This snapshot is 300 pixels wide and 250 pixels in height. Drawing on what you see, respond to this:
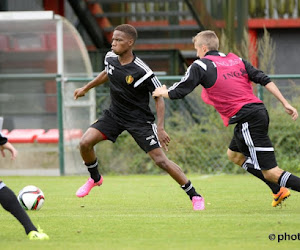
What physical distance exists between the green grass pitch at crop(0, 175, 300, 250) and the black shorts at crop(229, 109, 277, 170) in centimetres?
54

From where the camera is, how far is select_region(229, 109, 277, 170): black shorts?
26.1ft

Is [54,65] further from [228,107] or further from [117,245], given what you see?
[117,245]

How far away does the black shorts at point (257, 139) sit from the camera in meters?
7.95

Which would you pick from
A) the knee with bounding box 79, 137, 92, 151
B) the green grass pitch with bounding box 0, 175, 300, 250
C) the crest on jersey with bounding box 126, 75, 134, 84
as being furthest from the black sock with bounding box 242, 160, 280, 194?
the knee with bounding box 79, 137, 92, 151

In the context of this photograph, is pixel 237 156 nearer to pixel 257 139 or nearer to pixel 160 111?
pixel 257 139

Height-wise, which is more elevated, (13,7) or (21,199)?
(13,7)

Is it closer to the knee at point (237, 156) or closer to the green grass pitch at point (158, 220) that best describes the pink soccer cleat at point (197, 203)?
the green grass pitch at point (158, 220)

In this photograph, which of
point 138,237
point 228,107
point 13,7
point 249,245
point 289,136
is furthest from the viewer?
point 13,7

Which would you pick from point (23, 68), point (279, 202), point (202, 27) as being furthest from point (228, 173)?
point (279, 202)

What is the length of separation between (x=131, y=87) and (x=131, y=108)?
10.4 inches

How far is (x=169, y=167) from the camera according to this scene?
857cm

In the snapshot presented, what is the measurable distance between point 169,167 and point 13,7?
36.2ft

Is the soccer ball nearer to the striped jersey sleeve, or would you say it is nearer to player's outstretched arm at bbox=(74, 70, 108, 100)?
player's outstretched arm at bbox=(74, 70, 108, 100)

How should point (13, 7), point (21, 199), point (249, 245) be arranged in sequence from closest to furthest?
1. point (249, 245)
2. point (21, 199)
3. point (13, 7)
